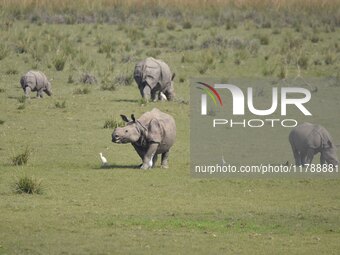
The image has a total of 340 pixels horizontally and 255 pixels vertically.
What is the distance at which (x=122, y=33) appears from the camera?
143ft

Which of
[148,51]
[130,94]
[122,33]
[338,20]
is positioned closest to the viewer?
[130,94]

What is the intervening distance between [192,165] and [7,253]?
25.7 feet

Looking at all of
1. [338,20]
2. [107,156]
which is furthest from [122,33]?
[107,156]

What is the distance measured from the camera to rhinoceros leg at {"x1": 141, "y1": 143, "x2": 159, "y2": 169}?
19.3 metres

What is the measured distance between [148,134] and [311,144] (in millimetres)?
→ 2667

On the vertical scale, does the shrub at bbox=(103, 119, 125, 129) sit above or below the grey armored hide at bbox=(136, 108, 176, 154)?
below

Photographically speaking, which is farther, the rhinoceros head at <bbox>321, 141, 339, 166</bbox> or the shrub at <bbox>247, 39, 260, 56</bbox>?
the shrub at <bbox>247, 39, 260, 56</bbox>

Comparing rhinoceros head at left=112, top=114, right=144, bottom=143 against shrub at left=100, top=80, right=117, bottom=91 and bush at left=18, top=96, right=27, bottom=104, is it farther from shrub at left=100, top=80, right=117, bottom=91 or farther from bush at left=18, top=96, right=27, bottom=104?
shrub at left=100, top=80, right=117, bottom=91

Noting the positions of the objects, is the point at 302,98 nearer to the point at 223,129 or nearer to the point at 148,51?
the point at 223,129

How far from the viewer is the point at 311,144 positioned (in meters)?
19.9

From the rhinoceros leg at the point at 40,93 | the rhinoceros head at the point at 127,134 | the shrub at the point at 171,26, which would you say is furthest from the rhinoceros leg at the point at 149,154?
the shrub at the point at 171,26

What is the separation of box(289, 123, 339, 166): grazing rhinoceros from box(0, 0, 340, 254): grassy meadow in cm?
78

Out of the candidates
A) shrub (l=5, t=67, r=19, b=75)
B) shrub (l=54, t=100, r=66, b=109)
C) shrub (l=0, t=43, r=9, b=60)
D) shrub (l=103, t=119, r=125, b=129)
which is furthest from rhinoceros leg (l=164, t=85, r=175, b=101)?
shrub (l=0, t=43, r=9, b=60)

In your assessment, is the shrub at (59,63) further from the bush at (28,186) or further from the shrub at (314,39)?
the bush at (28,186)
